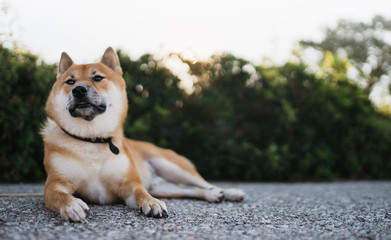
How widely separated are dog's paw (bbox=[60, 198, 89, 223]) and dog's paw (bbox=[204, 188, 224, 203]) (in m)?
1.59

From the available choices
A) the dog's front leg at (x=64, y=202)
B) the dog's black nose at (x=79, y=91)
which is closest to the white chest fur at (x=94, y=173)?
the dog's front leg at (x=64, y=202)

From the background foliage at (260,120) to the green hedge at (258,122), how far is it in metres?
0.02

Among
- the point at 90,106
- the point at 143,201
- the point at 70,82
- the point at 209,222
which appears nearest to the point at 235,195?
the point at 209,222

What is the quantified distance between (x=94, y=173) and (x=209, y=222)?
1.17 m

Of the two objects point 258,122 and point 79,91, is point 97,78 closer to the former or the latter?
point 79,91

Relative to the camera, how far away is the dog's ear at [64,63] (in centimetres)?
352

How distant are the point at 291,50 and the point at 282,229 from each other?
5.78 m

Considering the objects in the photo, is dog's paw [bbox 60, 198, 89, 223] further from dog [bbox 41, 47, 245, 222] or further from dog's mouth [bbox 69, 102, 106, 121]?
dog's mouth [bbox 69, 102, 106, 121]

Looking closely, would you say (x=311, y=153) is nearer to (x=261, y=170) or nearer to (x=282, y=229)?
(x=261, y=170)

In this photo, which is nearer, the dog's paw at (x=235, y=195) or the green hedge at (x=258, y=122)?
the dog's paw at (x=235, y=195)

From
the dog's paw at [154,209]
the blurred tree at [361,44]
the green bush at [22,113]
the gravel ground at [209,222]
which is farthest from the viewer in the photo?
the blurred tree at [361,44]

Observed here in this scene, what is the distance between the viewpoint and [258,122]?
6781mm

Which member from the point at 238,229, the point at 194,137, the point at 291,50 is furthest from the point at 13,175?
the point at 291,50

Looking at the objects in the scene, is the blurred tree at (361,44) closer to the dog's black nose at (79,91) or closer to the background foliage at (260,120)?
the background foliage at (260,120)
